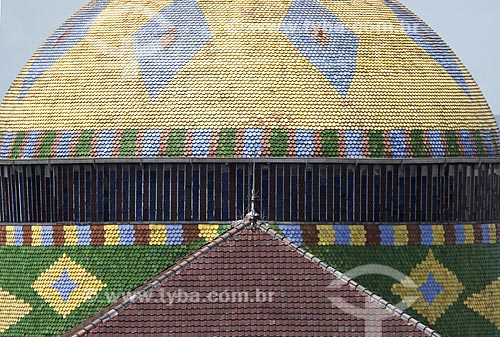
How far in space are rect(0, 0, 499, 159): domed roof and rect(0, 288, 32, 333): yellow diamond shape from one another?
321cm

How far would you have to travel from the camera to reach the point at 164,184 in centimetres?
4028

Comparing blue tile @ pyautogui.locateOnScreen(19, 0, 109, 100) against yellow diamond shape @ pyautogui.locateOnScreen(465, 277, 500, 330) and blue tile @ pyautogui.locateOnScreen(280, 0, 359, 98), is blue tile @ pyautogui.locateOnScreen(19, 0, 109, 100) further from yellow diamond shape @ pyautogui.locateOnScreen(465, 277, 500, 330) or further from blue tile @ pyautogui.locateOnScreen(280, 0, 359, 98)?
yellow diamond shape @ pyautogui.locateOnScreen(465, 277, 500, 330)

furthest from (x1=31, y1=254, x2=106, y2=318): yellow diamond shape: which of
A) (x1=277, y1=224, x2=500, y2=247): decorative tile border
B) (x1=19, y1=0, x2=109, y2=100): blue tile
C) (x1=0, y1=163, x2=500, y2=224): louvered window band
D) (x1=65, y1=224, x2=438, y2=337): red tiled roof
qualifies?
(x1=65, y1=224, x2=438, y2=337): red tiled roof

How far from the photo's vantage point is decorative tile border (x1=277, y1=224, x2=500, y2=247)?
132 ft

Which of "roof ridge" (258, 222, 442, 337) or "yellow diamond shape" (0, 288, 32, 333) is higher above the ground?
"roof ridge" (258, 222, 442, 337)

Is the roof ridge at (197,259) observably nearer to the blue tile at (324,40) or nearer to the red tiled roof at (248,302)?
the red tiled roof at (248,302)

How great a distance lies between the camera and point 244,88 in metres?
40.9

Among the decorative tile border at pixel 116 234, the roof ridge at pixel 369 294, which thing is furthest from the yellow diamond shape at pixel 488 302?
the roof ridge at pixel 369 294

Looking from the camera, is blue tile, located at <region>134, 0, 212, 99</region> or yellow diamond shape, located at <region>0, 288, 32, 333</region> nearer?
blue tile, located at <region>134, 0, 212, 99</region>

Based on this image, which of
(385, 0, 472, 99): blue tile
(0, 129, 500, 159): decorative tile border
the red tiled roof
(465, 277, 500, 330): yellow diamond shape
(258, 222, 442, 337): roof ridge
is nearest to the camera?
the red tiled roof

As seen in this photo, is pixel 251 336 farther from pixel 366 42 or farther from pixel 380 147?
pixel 366 42

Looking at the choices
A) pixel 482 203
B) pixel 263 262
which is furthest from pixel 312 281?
pixel 482 203

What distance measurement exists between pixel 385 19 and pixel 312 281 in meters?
12.6

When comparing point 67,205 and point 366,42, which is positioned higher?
point 366,42
